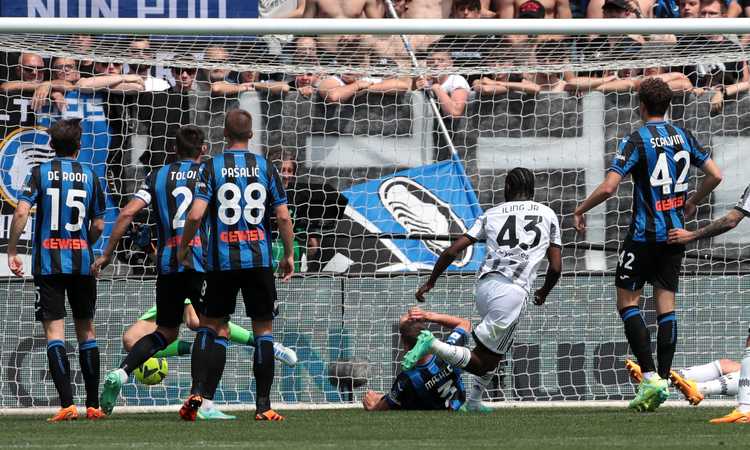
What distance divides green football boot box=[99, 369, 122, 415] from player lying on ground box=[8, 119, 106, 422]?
136mm

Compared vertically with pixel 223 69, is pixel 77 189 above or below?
below

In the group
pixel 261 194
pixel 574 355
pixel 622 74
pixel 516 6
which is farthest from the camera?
pixel 516 6

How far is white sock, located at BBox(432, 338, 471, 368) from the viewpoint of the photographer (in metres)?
9.17

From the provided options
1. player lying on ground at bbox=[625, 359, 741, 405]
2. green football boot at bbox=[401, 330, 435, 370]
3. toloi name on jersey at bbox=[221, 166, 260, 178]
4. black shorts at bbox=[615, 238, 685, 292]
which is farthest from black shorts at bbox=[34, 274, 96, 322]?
player lying on ground at bbox=[625, 359, 741, 405]

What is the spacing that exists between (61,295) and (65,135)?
3.37 ft

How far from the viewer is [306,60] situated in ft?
37.1

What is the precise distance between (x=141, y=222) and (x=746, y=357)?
18.2ft

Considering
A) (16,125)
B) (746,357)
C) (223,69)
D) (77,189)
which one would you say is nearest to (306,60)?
(223,69)

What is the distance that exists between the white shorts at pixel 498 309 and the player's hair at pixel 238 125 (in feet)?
6.59

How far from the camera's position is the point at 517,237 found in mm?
9188

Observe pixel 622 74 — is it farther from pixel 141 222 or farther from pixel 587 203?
pixel 141 222

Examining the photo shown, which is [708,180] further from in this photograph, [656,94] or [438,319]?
[438,319]

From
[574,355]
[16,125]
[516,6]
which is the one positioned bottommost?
[574,355]

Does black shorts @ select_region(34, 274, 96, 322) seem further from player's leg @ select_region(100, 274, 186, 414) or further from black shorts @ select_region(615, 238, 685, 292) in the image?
black shorts @ select_region(615, 238, 685, 292)
